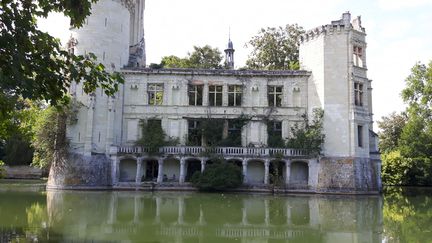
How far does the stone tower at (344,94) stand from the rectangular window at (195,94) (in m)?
8.61

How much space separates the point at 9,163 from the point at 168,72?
23319 mm

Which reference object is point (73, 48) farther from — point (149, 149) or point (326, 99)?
point (326, 99)

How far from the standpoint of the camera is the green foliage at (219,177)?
2894 centimetres

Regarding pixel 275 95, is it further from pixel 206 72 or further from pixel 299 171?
pixel 299 171

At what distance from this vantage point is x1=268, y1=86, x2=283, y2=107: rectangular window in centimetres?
3341

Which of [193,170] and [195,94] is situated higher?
[195,94]

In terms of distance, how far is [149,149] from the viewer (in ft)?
102

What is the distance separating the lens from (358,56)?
105 feet

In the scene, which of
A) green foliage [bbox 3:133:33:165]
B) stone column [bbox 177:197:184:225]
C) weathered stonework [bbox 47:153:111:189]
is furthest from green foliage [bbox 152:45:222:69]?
stone column [bbox 177:197:184:225]

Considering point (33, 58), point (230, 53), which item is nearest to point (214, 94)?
point (230, 53)

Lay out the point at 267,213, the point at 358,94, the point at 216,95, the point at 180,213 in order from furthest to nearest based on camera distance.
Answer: the point at 216,95 < the point at 358,94 < the point at 267,213 < the point at 180,213

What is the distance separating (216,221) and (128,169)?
18.7m

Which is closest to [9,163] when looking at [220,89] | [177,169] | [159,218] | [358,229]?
[177,169]

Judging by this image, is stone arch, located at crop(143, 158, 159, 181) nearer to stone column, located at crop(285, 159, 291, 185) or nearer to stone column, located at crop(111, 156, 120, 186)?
stone column, located at crop(111, 156, 120, 186)
